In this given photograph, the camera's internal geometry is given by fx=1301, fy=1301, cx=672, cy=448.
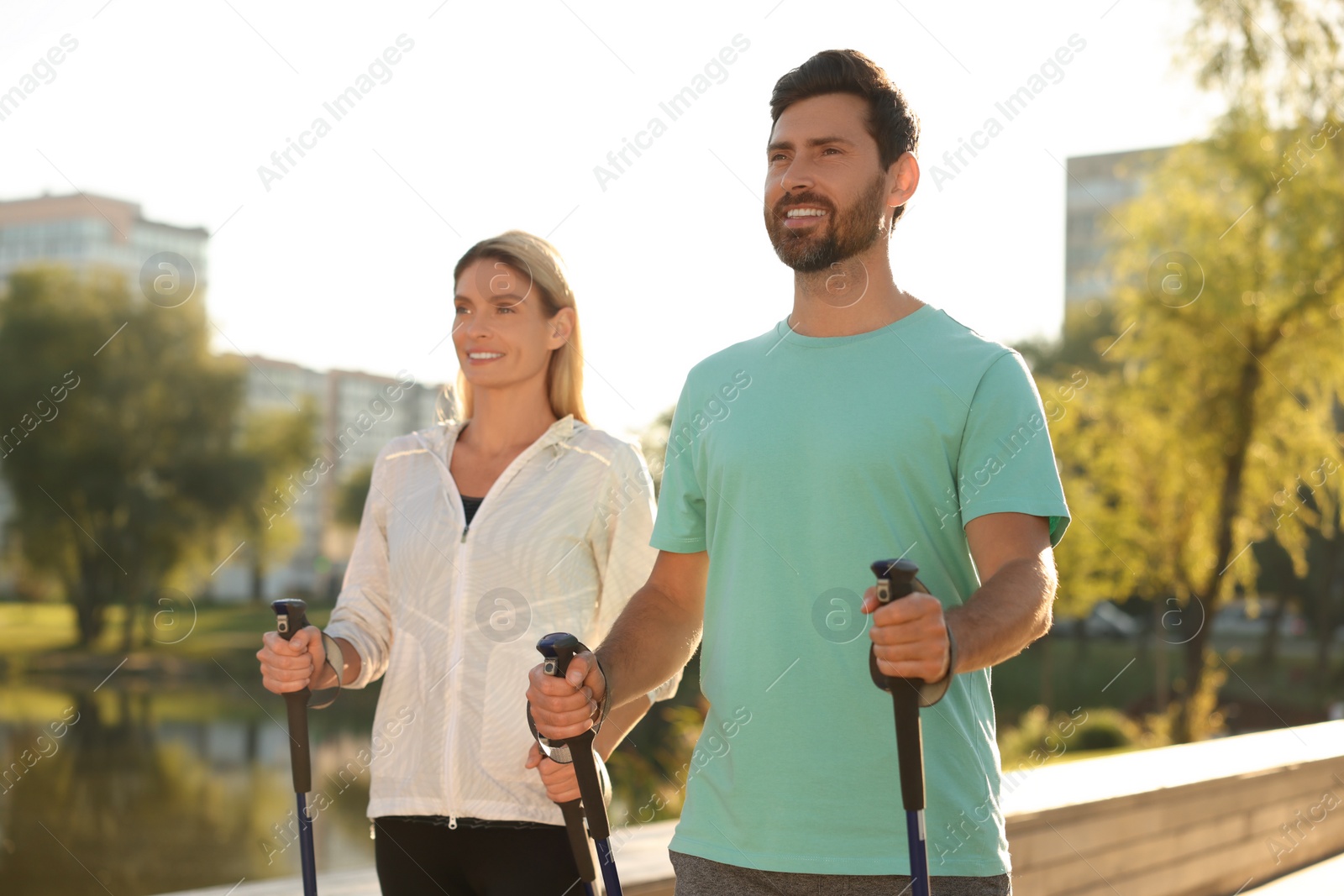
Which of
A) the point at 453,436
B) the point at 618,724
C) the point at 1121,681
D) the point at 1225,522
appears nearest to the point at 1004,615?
the point at 618,724

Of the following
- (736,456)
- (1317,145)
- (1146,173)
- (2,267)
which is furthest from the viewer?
(2,267)

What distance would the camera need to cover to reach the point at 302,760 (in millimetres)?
2631

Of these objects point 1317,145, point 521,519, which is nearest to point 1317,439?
point 1317,145

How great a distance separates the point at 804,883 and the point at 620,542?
110 cm

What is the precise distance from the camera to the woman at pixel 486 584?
2.64 metres

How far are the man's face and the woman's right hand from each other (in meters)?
1.23

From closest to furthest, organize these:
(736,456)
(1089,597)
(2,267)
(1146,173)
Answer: (736,456), (1146,173), (1089,597), (2,267)

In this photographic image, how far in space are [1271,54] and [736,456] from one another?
1357 centimetres

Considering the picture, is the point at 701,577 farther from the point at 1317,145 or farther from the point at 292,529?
the point at 292,529

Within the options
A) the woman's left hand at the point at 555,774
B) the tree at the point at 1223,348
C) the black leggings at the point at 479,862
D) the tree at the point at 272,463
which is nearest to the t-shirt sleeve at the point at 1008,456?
the woman's left hand at the point at 555,774

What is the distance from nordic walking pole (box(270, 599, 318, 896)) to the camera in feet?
8.40

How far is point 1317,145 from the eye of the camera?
43.5 feet

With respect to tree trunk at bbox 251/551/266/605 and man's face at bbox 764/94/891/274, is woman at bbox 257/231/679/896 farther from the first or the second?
tree trunk at bbox 251/551/266/605

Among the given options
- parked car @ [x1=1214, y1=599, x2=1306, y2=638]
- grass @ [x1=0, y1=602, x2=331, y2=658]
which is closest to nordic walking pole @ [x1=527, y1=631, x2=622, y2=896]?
grass @ [x1=0, y1=602, x2=331, y2=658]
